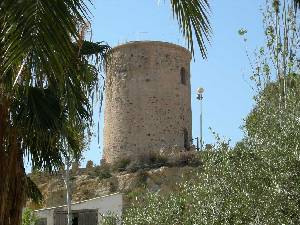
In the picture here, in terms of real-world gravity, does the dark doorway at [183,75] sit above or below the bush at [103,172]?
above

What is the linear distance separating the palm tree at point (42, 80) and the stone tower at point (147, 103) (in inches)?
973

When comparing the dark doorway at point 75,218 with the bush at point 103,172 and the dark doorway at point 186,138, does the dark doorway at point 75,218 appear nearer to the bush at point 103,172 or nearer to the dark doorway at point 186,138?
the bush at point 103,172

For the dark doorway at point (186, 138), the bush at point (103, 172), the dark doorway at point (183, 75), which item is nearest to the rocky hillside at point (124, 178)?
the bush at point (103, 172)

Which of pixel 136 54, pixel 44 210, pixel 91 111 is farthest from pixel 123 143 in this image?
pixel 91 111

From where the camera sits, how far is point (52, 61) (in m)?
3.03

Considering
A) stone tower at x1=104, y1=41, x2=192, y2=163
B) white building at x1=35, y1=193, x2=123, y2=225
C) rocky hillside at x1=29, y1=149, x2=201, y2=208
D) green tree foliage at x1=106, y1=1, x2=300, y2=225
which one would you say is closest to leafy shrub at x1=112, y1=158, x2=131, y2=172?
rocky hillside at x1=29, y1=149, x2=201, y2=208

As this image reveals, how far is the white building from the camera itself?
1920 cm

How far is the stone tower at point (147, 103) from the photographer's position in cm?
3119

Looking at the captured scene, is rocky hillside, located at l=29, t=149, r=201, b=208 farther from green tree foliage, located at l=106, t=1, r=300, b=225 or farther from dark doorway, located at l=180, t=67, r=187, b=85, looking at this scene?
green tree foliage, located at l=106, t=1, r=300, b=225

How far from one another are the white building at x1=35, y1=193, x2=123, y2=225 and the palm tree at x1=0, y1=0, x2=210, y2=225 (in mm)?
13049

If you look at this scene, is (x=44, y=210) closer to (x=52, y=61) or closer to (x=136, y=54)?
(x=136, y=54)

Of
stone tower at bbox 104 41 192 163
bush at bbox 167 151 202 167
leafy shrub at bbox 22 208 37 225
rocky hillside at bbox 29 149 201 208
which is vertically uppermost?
stone tower at bbox 104 41 192 163

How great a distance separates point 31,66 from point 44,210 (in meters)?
17.7

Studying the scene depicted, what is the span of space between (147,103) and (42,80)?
2841cm
